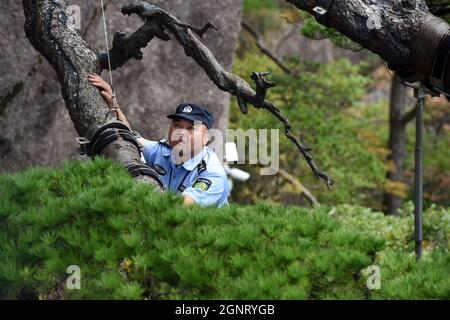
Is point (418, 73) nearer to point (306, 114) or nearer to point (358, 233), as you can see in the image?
point (358, 233)

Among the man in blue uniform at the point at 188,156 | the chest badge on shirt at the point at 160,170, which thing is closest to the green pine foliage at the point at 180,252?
the man in blue uniform at the point at 188,156

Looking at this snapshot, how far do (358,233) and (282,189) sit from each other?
13.5m

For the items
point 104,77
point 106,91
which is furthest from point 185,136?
point 104,77

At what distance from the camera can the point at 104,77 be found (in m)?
12.0

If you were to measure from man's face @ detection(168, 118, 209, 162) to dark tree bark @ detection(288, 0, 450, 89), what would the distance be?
3.76 feet

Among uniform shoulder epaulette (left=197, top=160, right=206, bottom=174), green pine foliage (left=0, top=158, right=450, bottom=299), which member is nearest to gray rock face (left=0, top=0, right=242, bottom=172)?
uniform shoulder epaulette (left=197, top=160, right=206, bottom=174)

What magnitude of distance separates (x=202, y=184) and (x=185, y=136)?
52 centimetres

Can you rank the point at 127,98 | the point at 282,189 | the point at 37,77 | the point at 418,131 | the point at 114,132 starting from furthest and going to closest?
the point at 282,189, the point at 127,98, the point at 37,77, the point at 418,131, the point at 114,132

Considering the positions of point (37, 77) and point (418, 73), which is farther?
point (37, 77)

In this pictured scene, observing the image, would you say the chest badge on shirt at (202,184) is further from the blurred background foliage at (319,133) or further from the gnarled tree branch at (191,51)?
the blurred background foliage at (319,133)

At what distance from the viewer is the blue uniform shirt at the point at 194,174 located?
511cm

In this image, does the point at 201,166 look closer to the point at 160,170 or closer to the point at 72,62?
the point at 160,170
